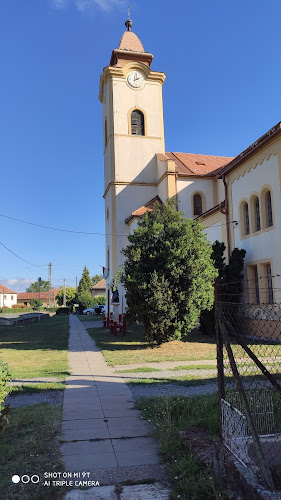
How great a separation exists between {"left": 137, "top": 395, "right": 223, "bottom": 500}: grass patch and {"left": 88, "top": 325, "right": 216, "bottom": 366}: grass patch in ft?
16.5

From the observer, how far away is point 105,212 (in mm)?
33469

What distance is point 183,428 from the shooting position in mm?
5172

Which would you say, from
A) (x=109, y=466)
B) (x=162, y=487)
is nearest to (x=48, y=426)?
(x=109, y=466)

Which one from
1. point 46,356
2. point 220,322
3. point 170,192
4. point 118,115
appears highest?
point 118,115

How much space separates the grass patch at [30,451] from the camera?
364 centimetres

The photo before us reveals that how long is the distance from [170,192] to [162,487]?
978 inches

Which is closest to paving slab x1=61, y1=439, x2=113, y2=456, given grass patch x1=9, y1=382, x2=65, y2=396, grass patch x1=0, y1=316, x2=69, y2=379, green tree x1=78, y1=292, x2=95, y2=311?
grass patch x1=9, y1=382, x2=65, y2=396

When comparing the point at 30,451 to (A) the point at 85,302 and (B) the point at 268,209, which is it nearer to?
(B) the point at 268,209

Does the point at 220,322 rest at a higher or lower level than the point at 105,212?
lower

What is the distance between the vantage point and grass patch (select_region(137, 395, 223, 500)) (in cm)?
357

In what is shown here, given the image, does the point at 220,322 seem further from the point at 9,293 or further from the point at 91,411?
the point at 9,293

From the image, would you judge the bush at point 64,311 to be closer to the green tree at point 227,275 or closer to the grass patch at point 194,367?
the green tree at point 227,275

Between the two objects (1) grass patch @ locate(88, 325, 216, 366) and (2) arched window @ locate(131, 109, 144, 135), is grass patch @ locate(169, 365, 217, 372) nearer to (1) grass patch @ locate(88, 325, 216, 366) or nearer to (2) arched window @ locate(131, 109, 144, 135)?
(1) grass patch @ locate(88, 325, 216, 366)

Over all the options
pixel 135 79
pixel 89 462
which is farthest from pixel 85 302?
pixel 89 462
